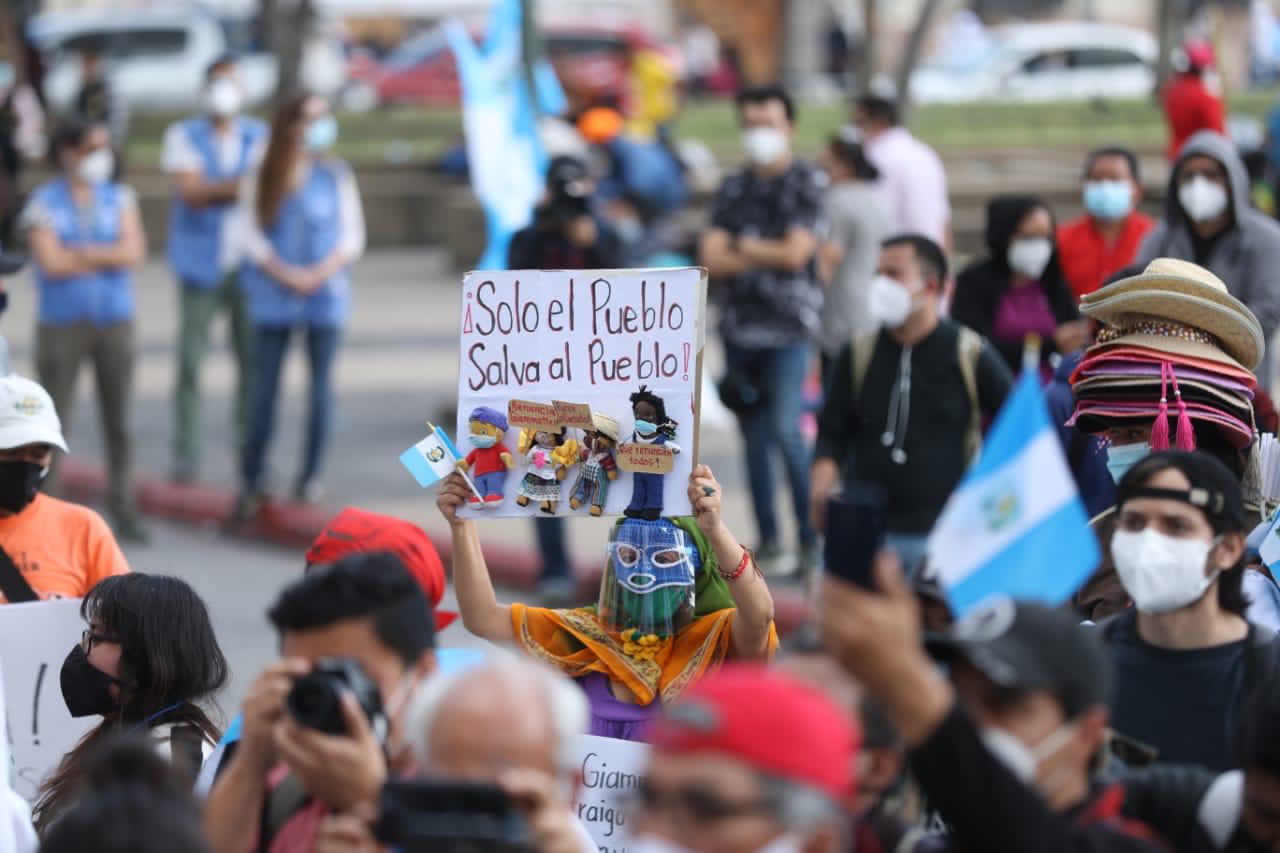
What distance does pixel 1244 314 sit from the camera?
18.3 feet

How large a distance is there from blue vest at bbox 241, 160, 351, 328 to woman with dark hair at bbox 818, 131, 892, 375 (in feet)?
8.76

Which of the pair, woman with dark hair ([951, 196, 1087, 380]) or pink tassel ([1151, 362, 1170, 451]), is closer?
pink tassel ([1151, 362, 1170, 451])

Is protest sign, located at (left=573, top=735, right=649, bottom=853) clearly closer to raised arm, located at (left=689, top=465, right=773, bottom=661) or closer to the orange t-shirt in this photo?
raised arm, located at (left=689, top=465, right=773, bottom=661)

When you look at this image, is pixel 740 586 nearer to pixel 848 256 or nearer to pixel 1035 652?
pixel 1035 652

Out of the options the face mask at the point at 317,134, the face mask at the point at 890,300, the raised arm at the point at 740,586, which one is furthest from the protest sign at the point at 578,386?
the face mask at the point at 317,134

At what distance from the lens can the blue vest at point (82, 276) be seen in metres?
10.9

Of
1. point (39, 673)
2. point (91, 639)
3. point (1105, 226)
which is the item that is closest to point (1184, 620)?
point (91, 639)

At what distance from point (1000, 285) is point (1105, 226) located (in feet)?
2.34

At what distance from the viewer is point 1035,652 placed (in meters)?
3.05

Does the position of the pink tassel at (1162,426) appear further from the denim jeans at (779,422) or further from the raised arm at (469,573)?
the denim jeans at (779,422)

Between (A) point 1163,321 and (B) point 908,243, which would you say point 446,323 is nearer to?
(B) point 908,243

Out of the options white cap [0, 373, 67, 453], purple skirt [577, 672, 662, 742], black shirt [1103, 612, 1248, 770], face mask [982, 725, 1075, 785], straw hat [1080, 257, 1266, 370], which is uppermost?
straw hat [1080, 257, 1266, 370]

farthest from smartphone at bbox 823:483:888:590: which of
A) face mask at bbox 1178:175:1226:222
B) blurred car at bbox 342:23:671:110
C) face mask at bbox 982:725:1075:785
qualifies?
blurred car at bbox 342:23:671:110

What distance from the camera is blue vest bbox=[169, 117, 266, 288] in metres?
12.2
